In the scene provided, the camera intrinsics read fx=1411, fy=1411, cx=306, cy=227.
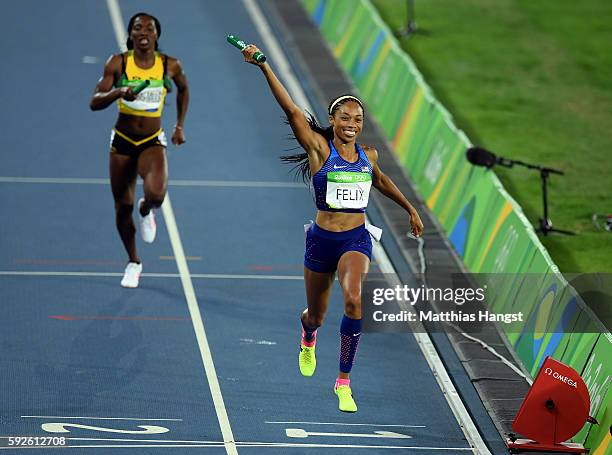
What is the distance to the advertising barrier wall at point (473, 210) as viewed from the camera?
12.3m

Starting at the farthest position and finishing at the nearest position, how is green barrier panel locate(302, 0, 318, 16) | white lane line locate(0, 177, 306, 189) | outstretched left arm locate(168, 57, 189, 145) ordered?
green barrier panel locate(302, 0, 318, 16)
white lane line locate(0, 177, 306, 189)
outstretched left arm locate(168, 57, 189, 145)

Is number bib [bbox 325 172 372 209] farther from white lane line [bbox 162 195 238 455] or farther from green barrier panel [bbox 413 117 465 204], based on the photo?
green barrier panel [bbox 413 117 465 204]

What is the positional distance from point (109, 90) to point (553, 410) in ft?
17.6

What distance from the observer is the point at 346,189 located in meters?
11.0

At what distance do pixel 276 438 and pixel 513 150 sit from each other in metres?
9.58

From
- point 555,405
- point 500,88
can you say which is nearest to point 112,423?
point 555,405

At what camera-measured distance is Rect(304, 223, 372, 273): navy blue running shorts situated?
11172 millimetres

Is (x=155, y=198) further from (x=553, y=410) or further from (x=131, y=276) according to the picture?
(x=553, y=410)

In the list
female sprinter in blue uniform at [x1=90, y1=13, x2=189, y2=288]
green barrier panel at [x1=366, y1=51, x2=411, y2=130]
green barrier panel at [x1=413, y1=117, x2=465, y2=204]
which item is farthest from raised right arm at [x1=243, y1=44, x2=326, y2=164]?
green barrier panel at [x1=366, y1=51, x2=411, y2=130]

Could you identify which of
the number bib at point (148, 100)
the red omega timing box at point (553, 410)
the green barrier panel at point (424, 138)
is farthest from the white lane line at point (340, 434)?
the green barrier panel at point (424, 138)

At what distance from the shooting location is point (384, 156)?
790 inches

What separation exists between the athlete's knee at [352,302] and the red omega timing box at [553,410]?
1.83 metres

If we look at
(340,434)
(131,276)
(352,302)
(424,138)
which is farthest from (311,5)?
(352,302)

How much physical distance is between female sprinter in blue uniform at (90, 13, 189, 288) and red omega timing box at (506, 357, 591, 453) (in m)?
4.59
